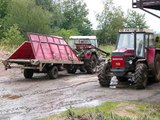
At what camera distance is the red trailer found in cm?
1767

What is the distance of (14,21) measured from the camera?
59.5 metres

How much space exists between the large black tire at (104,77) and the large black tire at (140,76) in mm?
1265

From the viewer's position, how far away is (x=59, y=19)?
76938 millimetres

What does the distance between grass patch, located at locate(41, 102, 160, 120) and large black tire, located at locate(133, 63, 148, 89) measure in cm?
307

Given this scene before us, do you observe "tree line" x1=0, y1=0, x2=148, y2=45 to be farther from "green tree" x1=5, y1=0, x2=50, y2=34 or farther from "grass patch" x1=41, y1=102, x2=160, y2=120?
"grass patch" x1=41, y1=102, x2=160, y2=120

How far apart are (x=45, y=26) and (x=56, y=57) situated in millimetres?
41981

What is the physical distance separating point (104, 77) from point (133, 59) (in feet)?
4.27

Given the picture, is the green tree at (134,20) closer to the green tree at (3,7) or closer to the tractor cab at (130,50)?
the green tree at (3,7)

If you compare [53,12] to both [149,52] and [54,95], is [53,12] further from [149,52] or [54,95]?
[54,95]

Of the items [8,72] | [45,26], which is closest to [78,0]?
[45,26]

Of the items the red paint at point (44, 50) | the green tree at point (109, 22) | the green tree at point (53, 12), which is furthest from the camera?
the green tree at point (53, 12)

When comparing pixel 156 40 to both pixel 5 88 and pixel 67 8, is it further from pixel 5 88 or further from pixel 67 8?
pixel 67 8

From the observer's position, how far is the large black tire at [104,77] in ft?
51.0

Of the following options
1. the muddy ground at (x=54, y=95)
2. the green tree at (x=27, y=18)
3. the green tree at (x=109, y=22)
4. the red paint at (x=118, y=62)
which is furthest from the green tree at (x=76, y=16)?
the red paint at (x=118, y=62)
